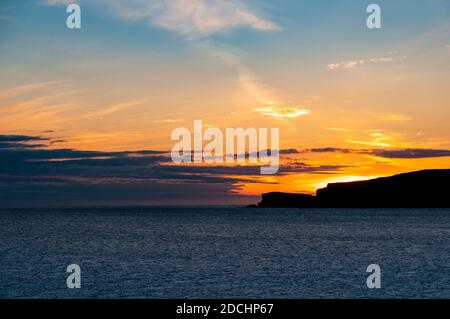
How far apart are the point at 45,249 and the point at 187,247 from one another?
79.0 feet

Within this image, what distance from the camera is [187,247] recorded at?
88.1 metres

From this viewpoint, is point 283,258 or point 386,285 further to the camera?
point 283,258
